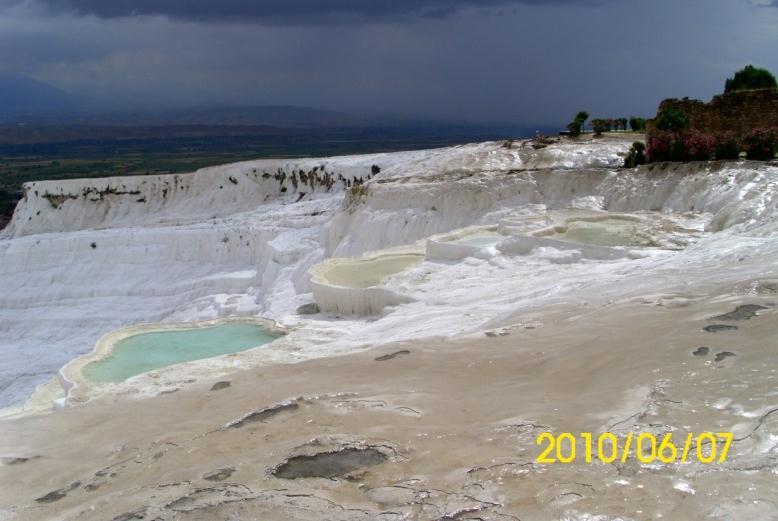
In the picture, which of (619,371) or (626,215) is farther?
(626,215)

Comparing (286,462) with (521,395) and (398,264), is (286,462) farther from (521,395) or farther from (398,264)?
(398,264)

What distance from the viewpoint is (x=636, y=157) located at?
58.0ft

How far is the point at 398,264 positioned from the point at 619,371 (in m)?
8.30

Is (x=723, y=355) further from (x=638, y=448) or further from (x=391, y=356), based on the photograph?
(x=391, y=356)

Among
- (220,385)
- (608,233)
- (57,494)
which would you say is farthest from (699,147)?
(57,494)

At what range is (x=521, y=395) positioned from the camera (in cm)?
536

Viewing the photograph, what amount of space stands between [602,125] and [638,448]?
2204cm

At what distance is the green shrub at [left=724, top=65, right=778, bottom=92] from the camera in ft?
68.1

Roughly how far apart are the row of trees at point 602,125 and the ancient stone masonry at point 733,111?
5.09m

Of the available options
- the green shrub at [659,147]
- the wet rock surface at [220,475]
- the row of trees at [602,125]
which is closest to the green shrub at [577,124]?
the row of trees at [602,125]

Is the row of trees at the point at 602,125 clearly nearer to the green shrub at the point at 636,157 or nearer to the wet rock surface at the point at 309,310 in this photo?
the green shrub at the point at 636,157

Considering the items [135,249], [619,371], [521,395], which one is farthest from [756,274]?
[135,249]

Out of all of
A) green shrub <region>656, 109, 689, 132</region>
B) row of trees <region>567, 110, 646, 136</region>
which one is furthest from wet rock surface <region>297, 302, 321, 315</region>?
row of trees <region>567, 110, 646, 136</region>

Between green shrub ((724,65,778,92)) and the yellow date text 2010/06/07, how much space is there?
19096 mm
